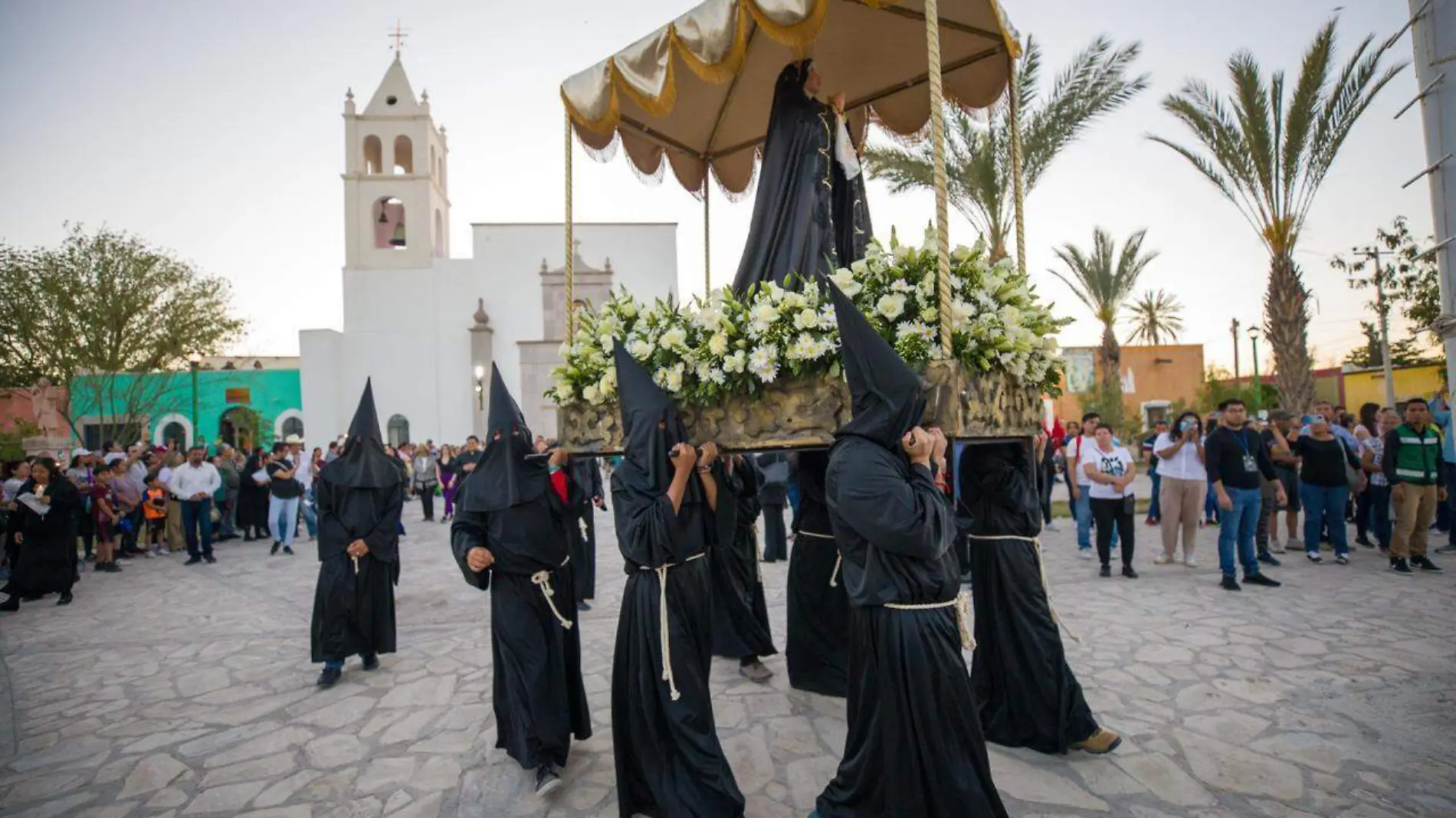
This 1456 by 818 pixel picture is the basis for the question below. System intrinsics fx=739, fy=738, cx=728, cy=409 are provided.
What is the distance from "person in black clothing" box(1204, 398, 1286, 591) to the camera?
794 centimetres

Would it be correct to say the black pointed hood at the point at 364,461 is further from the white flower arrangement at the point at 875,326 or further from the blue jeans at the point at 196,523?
the blue jeans at the point at 196,523

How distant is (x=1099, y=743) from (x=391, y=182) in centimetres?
3485

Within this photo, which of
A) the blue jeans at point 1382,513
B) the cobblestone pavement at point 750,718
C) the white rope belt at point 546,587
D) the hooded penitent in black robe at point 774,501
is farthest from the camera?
the blue jeans at point 1382,513

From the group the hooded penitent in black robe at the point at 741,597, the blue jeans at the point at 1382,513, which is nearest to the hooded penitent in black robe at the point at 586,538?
the hooded penitent in black robe at the point at 741,597

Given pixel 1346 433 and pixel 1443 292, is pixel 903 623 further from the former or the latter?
pixel 1346 433

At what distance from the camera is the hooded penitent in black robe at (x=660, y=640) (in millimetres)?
3680

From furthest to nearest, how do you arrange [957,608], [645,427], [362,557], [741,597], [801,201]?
[362,557] → [741,597] → [801,201] → [645,427] → [957,608]

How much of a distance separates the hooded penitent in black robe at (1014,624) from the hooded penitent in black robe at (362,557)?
4.94 m

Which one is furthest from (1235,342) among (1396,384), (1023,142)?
(1023,142)

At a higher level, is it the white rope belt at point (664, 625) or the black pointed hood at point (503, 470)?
the black pointed hood at point (503, 470)

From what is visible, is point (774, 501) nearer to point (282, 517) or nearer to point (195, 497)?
point (282, 517)

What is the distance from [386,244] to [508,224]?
18.1 ft

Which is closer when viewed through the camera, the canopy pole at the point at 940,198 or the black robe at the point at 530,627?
the canopy pole at the point at 940,198

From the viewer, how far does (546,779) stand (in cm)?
412
